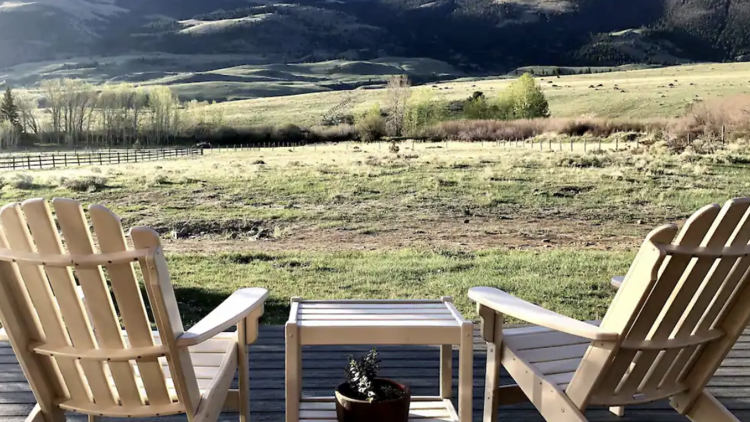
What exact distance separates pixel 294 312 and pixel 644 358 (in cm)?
91

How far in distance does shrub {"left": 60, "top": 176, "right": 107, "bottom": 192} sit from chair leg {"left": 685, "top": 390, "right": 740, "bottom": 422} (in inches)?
→ 441

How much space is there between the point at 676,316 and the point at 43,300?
1343 millimetres

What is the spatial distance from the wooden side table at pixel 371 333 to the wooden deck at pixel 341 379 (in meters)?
0.29

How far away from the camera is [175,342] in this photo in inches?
56.6

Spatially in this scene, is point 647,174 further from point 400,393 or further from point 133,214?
point 400,393

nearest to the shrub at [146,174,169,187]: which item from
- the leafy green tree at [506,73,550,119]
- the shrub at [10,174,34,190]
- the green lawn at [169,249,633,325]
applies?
the shrub at [10,174,34,190]

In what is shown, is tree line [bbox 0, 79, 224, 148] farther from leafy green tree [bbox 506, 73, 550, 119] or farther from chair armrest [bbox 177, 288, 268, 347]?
chair armrest [bbox 177, 288, 268, 347]

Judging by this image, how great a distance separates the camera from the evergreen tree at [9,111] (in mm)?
18406

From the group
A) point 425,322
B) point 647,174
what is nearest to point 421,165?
point 647,174

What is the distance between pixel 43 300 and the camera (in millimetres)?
1467

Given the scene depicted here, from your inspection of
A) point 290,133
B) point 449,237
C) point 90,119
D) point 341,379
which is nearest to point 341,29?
point 290,133

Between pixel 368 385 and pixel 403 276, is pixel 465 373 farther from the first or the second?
pixel 403 276

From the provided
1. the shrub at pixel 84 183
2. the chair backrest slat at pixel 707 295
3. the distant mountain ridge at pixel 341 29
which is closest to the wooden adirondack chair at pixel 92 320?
the chair backrest slat at pixel 707 295

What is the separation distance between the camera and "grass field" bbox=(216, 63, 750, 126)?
25406 millimetres
